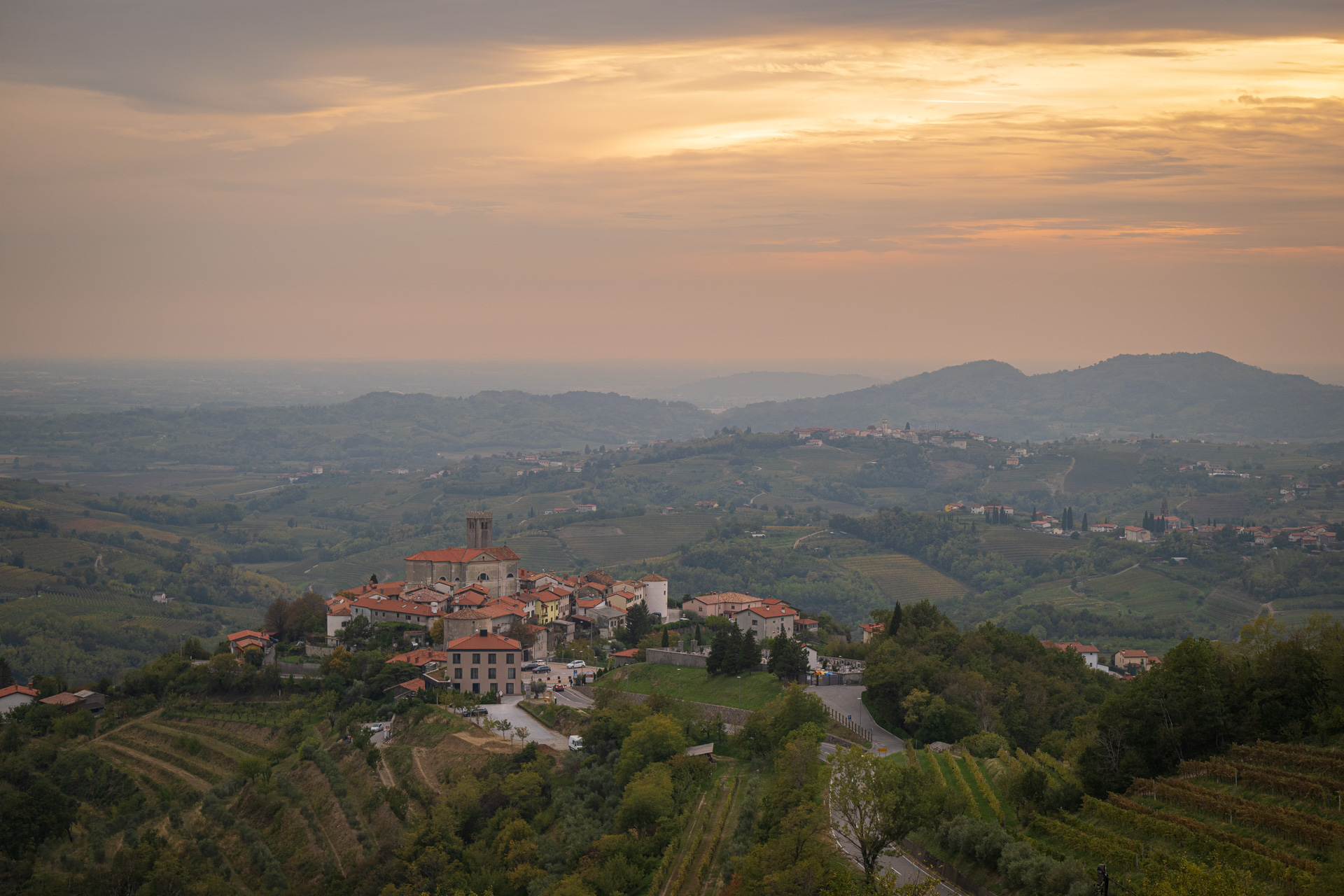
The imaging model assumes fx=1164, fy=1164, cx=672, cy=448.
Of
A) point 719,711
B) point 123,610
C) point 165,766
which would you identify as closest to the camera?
point 719,711

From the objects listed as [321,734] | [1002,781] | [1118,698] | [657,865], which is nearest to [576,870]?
[657,865]

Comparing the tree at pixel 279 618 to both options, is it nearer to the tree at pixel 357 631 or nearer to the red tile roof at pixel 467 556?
the tree at pixel 357 631

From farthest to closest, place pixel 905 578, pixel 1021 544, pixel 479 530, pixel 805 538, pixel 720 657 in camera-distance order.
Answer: pixel 805 538
pixel 1021 544
pixel 905 578
pixel 479 530
pixel 720 657

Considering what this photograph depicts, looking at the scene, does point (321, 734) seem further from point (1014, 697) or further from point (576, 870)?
point (1014, 697)

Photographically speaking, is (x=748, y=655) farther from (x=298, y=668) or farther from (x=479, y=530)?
(x=479, y=530)

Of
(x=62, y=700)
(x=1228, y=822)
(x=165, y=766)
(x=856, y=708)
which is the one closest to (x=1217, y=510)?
(x=856, y=708)

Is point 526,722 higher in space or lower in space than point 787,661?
lower

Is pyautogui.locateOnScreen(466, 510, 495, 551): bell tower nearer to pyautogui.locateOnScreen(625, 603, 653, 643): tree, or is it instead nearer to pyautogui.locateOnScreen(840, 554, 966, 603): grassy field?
pyautogui.locateOnScreen(625, 603, 653, 643): tree

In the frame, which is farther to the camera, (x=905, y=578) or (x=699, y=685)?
(x=905, y=578)

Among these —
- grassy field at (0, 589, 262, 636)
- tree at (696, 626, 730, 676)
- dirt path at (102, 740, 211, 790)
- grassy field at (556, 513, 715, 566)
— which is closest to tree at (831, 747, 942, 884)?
tree at (696, 626, 730, 676)
